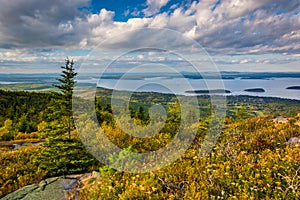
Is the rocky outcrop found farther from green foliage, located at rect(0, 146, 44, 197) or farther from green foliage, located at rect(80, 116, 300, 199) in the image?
green foliage, located at rect(0, 146, 44, 197)

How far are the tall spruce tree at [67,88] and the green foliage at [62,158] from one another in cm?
141

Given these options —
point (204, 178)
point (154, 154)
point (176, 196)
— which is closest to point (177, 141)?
point (154, 154)

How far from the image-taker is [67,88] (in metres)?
10.8

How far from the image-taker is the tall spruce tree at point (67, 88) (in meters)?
10.6

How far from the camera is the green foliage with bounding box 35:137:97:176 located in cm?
891

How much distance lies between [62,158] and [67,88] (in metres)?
3.38

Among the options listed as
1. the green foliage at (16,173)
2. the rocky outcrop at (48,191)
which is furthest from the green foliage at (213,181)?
the green foliage at (16,173)

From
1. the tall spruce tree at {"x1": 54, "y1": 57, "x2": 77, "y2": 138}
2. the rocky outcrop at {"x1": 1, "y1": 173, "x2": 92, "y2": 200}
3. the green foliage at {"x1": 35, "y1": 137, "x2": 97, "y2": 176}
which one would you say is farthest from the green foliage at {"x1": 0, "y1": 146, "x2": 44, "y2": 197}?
the tall spruce tree at {"x1": 54, "y1": 57, "x2": 77, "y2": 138}

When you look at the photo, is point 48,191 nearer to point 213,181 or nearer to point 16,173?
point 16,173

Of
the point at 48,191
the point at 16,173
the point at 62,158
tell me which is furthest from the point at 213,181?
the point at 16,173

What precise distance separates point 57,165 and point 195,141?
576 centimetres

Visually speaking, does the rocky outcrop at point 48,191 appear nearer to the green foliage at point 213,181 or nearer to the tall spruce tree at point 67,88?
the green foliage at point 213,181

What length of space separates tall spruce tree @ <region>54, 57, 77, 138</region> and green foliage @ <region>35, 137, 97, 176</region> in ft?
4.63

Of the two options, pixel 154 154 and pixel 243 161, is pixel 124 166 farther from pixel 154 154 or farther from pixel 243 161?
pixel 243 161
